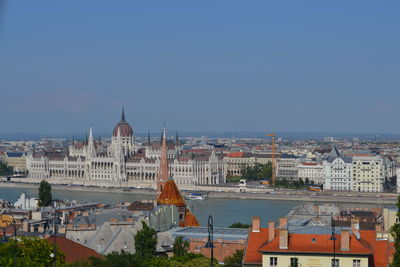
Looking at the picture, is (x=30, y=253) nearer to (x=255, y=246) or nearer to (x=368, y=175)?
(x=255, y=246)

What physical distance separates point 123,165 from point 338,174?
28.4ft

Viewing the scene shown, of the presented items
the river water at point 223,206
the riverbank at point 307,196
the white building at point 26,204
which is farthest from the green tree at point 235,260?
the riverbank at point 307,196

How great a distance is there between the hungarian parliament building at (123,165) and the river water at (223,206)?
3.45 meters

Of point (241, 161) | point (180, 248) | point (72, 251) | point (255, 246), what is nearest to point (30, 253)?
point (72, 251)

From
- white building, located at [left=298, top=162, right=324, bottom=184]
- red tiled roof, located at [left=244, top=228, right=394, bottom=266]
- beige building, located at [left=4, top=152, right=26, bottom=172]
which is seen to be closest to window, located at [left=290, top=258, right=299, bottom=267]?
red tiled roof, located at [left=244, top=228, right=394, bottom=266]

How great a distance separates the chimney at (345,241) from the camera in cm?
699

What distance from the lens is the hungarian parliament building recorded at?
1407 inches

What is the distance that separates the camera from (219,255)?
383 inches

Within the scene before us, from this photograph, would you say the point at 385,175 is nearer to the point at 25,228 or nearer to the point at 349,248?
the point at 25,228

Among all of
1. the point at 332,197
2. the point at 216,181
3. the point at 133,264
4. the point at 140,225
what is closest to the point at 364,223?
the point at 140,225

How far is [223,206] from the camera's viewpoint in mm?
25766

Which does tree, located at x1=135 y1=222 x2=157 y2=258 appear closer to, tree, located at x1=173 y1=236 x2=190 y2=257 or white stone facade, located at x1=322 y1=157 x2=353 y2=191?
tree, located at x1=173 y1=236 x2=190 y2=257

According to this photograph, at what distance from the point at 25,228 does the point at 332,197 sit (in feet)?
58.1

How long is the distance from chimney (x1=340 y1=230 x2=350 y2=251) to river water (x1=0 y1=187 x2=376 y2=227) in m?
10.4
